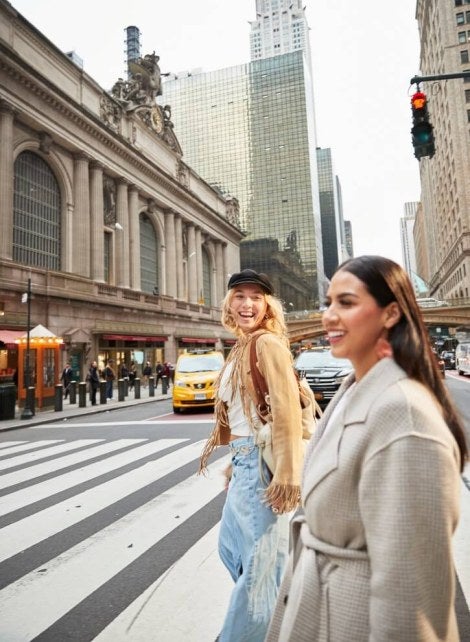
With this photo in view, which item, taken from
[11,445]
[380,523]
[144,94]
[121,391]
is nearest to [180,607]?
[380,523]

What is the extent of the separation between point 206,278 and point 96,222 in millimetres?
24594

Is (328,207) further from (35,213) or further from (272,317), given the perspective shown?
(272,317)

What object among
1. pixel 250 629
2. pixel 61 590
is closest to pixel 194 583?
pixel 61 590

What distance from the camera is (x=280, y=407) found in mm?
2250

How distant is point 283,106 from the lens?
106125 mm

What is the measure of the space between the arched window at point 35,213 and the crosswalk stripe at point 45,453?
19.5 m

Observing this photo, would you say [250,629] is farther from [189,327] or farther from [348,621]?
[189,327]

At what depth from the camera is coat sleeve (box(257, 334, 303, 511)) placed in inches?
84.9

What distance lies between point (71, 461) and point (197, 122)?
114 meters

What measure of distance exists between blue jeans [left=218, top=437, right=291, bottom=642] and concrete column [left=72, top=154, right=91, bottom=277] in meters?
29.6

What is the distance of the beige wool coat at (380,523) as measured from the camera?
1088 mm

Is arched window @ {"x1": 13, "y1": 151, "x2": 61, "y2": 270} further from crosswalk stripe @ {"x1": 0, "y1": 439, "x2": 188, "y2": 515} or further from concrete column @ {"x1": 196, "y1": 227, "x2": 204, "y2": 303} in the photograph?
concrete column @ {"x1": 196, "y1": 227, "x2": 204, "y2": 303}

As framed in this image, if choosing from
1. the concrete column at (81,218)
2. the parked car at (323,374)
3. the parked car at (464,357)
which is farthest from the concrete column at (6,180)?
the parked car at (464,357)

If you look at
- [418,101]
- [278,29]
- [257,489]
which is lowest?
[257,489]
